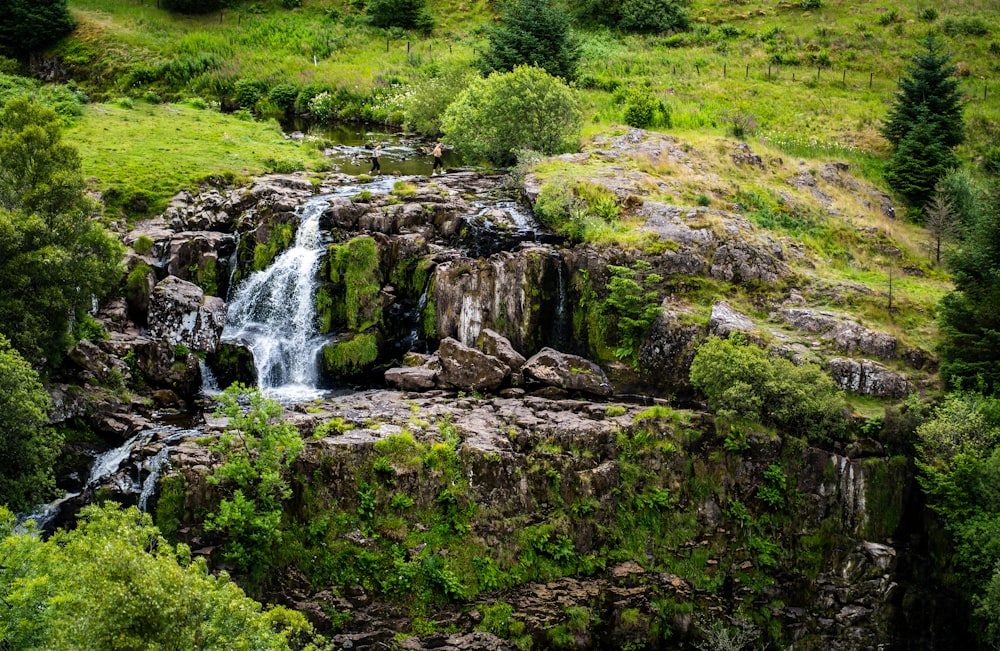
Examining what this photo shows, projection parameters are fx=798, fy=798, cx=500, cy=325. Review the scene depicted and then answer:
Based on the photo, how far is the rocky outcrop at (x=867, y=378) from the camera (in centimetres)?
3241

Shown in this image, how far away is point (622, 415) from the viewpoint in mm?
32719

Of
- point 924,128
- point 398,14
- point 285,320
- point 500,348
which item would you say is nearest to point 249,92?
point 398,14

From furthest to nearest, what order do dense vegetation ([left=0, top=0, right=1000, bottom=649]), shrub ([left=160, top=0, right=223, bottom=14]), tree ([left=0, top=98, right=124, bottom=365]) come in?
shrub ([left=160, top=0, right=223, bottom=14]) < tree ([left=0, top=98, right=124, bottom=365]) < dense vegetation ([left=0, top=0, right=1000, bottom=649])

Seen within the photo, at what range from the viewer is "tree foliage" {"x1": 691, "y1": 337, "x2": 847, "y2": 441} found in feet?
100

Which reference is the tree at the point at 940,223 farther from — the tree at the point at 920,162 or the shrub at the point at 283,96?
the shrub at the point at 283,96

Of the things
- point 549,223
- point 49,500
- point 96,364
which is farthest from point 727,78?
point 49,500

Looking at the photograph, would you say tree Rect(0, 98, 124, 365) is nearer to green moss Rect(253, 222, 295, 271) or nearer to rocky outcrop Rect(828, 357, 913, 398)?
green moss Rect(253, 222, 295, 271)

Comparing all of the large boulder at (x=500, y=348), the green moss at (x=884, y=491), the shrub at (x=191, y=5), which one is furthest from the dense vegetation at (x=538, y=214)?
the large boulder at (x=500, y=348)

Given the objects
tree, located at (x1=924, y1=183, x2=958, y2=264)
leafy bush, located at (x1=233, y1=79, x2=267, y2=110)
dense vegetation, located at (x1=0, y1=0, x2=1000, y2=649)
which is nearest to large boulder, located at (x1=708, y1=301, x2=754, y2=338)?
dense vegetation, located at (x1=0, y1=0, x2=1000, y2=649)

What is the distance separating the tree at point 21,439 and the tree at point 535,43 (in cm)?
4285

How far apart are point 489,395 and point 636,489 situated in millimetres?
7623

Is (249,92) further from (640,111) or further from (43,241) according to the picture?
(43,241)

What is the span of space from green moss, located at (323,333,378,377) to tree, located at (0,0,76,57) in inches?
2313

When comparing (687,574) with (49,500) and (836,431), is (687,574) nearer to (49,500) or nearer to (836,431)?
(836,431)
